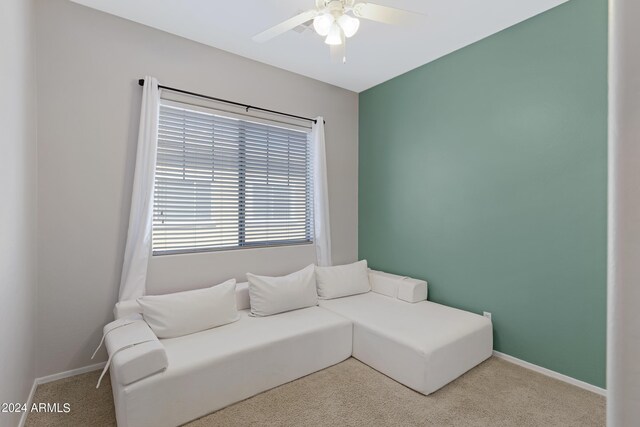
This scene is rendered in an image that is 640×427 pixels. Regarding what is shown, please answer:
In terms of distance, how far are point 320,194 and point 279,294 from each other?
130 cm

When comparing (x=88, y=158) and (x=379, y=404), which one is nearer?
(x=379, y=404)

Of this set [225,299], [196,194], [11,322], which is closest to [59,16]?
[196,194]

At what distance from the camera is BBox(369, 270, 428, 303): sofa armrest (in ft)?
10.2

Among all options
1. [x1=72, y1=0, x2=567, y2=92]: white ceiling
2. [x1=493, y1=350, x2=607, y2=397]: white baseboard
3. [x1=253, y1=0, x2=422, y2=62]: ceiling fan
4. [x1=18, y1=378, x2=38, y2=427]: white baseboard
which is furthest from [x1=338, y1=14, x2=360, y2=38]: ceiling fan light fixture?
[x1=18, y1=378, x2=38, y2=427]: white baseboard

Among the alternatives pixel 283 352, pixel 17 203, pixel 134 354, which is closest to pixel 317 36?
pixel 17 203

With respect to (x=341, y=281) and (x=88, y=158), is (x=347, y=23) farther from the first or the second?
(x=341, y=281)

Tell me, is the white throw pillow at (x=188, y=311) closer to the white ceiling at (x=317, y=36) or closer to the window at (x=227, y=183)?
the window at (x=227, y=183)

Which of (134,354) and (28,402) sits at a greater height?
(134,354)

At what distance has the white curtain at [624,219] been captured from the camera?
1.33ft

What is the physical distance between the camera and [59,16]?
2.28 meters

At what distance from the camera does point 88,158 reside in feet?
7.88

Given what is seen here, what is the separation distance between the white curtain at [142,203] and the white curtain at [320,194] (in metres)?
1.66

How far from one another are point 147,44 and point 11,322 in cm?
224

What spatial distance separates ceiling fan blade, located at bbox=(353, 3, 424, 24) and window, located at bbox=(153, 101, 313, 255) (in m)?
1.68
